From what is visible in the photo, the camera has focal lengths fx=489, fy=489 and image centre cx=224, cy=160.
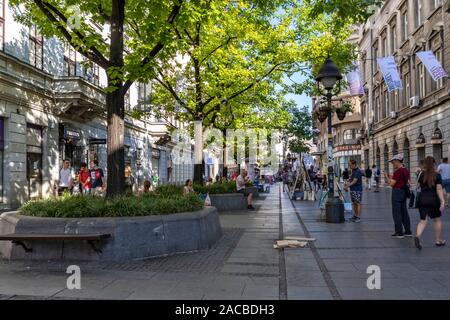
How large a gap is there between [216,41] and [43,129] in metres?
9.04

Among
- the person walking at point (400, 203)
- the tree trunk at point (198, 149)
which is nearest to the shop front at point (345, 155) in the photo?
the tree trunk at point (198, 149)

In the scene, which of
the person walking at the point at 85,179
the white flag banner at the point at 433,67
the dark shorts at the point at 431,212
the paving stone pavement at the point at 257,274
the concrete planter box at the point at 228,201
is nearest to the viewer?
the paving stone pavement at the point at 257,274

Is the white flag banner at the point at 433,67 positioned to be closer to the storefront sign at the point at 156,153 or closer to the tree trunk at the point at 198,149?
the tree trunk at the point at 198,149

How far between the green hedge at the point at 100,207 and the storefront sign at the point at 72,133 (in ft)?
49.7

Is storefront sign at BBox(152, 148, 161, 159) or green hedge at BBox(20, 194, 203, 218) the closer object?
green hedge at BBox(20, 194, 203, 218)

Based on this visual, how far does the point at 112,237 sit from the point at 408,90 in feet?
100

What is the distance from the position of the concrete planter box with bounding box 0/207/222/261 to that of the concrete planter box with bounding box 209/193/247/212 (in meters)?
9.31

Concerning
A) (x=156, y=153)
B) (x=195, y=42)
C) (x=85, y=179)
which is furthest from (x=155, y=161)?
(x=85, y=179)

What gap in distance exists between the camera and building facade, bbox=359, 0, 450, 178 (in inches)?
1051

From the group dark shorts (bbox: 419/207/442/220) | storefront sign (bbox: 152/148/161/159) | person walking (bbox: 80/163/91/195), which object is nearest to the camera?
dark shorts (bbox: 419/207/442/220)

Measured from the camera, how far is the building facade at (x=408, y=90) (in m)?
26.7

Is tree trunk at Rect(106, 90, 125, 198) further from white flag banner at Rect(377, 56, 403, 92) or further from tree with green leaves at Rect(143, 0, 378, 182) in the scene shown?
white flag banner at Rect(377, 56, 403, 92)

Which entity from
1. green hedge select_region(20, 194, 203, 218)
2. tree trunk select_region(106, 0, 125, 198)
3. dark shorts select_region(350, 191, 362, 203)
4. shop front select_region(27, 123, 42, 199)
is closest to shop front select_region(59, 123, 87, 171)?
shop front select_region(27, 123, 42, 199)
